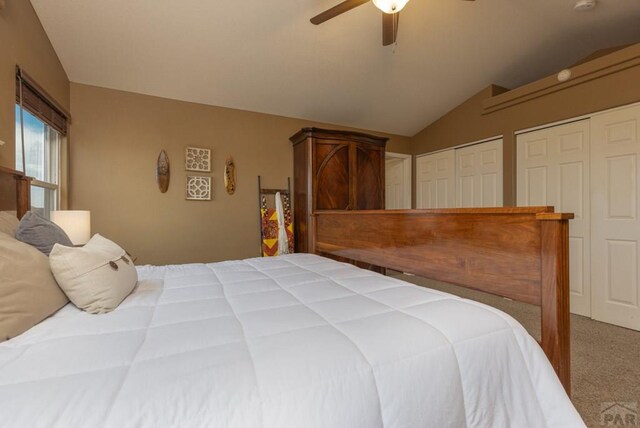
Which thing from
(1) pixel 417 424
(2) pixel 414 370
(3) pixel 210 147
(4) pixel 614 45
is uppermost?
(4) pixel 614 45

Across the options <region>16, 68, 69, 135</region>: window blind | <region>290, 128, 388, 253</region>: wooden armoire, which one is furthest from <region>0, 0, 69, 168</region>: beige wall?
<region>290, 128, 388, 253</region>: wooden armoire

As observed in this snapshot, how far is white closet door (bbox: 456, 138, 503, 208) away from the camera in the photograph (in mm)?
3596

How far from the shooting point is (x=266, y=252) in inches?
134

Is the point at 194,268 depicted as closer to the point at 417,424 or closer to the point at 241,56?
the point at 417,424

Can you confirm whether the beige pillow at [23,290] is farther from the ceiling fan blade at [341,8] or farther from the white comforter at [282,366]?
the ceiling fan blade at [341,8]

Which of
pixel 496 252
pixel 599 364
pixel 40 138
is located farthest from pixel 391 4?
pixel 40 138

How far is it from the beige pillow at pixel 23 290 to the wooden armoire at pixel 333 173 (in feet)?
7.68

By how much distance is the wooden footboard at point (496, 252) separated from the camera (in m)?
1.01

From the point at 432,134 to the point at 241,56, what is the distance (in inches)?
117

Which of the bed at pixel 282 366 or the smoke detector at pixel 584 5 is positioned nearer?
the bed at pixel 282 366

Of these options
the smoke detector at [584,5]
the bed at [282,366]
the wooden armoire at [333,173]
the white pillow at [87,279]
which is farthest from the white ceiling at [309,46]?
the bed at [282,366]

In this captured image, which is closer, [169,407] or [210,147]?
[169,407]

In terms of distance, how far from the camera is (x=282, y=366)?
66 centimetres

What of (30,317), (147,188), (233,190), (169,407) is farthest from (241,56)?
(169,407)
